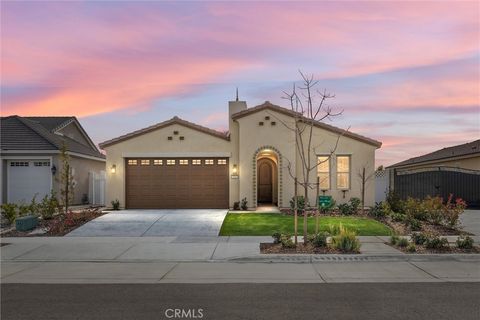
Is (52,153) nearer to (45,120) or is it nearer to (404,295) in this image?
(45,120)

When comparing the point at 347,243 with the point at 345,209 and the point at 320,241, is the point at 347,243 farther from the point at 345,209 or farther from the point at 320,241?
the point at 345,209

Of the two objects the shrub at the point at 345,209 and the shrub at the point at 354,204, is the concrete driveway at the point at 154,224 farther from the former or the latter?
the shrub at the point at 354,204

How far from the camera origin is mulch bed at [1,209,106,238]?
15.1 m

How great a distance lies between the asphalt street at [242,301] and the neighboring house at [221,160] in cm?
1271

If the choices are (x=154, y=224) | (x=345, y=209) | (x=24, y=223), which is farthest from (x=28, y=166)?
(x=345, y=209)

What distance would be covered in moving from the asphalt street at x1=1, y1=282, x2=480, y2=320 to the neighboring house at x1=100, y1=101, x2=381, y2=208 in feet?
41.7

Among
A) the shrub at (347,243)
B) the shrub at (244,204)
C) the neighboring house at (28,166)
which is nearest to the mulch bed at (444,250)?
the shrub at (347,243)

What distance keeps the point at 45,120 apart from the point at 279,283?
2740 cm

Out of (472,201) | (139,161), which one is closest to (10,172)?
(139,161)

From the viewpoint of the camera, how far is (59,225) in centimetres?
1573

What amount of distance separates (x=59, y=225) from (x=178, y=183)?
6776 millimetres

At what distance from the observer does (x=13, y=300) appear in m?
7.11

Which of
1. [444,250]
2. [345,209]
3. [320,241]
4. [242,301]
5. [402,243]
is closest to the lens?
[242,301]

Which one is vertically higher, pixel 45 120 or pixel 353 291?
pixel 45 120
